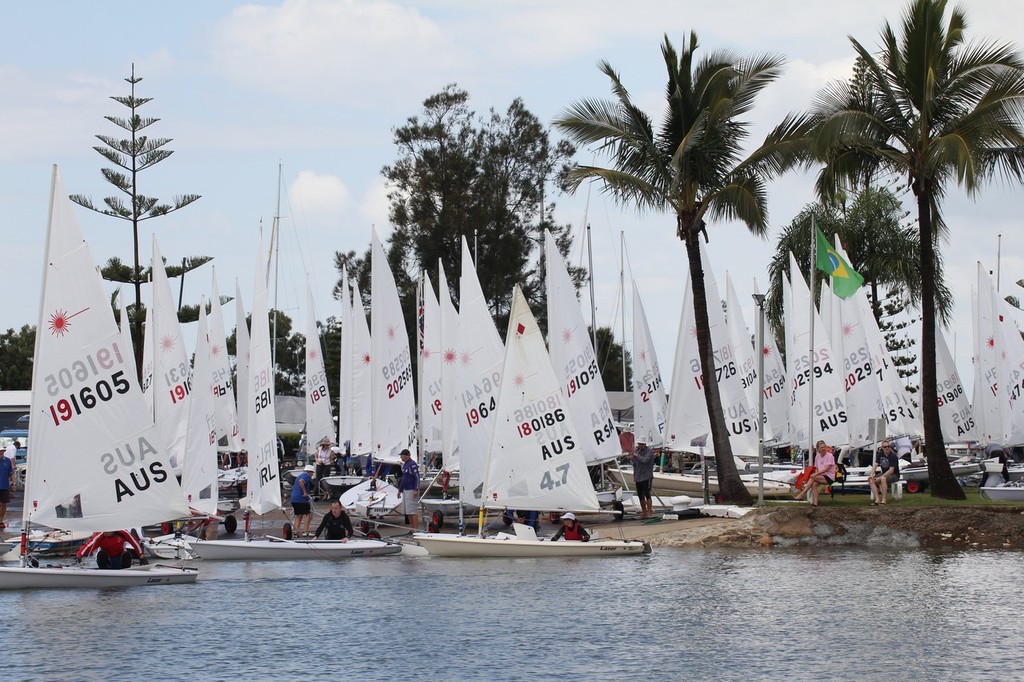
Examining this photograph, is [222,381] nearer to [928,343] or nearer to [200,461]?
[200,461]

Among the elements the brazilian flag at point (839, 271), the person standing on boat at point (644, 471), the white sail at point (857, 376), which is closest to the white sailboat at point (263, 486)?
the person standing on boat at point (644, 471)

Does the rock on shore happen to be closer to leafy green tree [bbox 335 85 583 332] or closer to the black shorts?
the black shorts

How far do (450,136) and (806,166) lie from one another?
31206 mm

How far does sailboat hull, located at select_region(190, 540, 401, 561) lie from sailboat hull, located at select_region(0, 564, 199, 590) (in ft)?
11.8

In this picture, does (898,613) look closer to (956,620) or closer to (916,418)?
(956,620)

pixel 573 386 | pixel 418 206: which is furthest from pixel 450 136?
pixel 573 386

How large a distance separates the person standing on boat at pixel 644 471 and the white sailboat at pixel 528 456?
3.63 metres

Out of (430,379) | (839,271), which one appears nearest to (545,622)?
(839,271)

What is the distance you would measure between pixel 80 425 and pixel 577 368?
14.1 metres

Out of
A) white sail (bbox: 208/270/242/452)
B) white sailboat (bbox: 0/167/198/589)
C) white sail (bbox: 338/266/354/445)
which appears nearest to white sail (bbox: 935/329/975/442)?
white sail (bbox: 338/266/354/445)

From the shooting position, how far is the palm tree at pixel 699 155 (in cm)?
2939

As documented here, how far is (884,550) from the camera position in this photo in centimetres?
2625

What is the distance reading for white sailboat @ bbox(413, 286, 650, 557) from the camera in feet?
84.4

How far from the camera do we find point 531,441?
2616 centimetres
